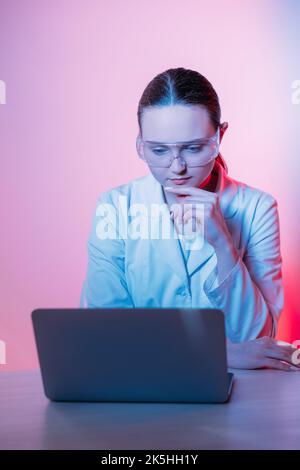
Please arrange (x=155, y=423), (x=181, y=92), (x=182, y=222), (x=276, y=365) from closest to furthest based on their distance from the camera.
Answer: (x=155, y=423)
(x=276, y=365)
(x=181, y=92)
(x=182, y=222)

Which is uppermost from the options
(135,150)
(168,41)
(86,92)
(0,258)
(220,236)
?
(168,41)

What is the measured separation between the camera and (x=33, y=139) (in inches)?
95.2

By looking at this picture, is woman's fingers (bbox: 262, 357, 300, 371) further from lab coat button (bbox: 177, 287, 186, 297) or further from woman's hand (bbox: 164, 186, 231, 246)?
lab coat button (bbox: 177, 287, 186, 297)

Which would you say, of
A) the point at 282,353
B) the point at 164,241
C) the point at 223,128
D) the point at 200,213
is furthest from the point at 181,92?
the point at 282,353

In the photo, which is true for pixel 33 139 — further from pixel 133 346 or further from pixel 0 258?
pixel 133 346

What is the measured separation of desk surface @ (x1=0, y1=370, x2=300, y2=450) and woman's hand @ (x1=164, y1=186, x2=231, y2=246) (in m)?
0.99

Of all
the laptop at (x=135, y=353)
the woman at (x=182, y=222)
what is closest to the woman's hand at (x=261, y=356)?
the laptop at (x=135, y=353)

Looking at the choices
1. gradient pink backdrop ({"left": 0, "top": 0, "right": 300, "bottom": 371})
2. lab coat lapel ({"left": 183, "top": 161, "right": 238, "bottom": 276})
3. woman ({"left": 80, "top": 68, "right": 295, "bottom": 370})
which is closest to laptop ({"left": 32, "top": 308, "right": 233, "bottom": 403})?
woman ({"left": 80, "top": 68, "right": 295, "bottom": 370})

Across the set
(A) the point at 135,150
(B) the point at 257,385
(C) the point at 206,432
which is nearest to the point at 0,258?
(A) the point at 135,150

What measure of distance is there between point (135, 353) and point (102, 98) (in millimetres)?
1489

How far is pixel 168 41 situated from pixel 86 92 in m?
0.33

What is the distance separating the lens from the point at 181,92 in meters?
2.22

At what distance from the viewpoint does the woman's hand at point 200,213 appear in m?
2.18

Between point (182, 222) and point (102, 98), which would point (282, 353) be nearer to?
point (182, 222)
